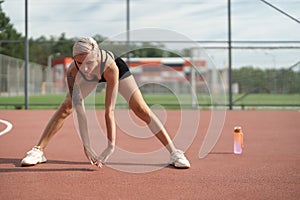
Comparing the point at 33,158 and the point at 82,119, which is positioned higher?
the point at 82,119

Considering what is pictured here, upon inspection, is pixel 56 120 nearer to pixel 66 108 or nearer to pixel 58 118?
pixel 58 118

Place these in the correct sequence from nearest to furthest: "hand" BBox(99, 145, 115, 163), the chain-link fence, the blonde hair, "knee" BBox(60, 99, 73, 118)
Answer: the blonde hair < "hand" BBox(99, 145, 115, 163) < "knee" BBox(60, 99, 73, 118) < the chain-link fence

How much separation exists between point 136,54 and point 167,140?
9.82 metres

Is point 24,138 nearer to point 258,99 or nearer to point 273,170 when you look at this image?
point 273,170

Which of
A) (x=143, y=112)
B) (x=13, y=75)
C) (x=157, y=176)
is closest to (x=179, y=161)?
(x=157, y=176)

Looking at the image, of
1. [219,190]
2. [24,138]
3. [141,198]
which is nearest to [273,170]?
[219,190]

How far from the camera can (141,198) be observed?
2.48 metres

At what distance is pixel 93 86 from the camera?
3.60 metres

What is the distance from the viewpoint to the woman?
3250 millimetres

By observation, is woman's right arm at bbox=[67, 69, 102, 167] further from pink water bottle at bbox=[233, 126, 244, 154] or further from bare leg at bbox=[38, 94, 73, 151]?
pink water bottle at bbox=[233, 126, 244, 154]

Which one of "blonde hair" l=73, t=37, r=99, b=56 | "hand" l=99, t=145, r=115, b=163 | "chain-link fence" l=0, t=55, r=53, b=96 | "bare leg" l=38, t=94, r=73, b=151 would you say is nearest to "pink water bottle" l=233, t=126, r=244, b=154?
"hand" l=99, t=145, r=115, b=163

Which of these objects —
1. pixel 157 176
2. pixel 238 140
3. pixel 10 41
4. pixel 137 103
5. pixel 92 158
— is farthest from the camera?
pixel 10 41

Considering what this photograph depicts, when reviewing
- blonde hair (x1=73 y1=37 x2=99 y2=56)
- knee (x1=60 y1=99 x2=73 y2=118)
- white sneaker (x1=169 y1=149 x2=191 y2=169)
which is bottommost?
white sneaker (x1=169 y1=149 x2=191 y2=169)

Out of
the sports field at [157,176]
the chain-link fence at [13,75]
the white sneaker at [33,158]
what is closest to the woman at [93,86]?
the white sneaker at [33,158]
